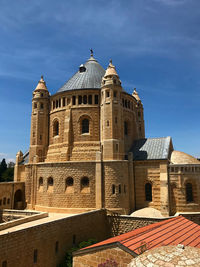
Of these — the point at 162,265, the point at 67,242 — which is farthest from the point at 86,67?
the point at 162,265

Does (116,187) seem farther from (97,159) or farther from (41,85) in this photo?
(41,85)

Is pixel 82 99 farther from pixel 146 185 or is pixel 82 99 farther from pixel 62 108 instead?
pixel 146 185

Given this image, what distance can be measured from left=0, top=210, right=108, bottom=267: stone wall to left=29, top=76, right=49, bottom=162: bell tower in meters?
13.6

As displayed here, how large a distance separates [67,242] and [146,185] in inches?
481

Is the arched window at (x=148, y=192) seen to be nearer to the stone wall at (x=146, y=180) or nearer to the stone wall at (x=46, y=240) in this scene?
the stone wall at (x=146, y=180)

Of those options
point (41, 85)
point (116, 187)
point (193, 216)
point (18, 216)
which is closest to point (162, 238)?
point (116, 187)

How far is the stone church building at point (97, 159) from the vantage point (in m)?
25.8

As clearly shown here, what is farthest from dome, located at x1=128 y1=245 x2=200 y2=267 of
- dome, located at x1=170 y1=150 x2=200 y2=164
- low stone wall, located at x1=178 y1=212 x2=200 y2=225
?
dome, located at x1=170 y1=150 x2=200 y2=164

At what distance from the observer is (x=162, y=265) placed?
7.23 meters

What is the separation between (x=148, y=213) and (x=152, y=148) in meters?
8.52

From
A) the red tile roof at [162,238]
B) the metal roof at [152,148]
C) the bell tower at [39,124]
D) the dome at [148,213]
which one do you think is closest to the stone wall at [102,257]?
the red tile roof at [162,238]

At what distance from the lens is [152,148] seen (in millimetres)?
29516

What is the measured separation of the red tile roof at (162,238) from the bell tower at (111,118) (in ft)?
37.5

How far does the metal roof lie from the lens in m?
27.9
